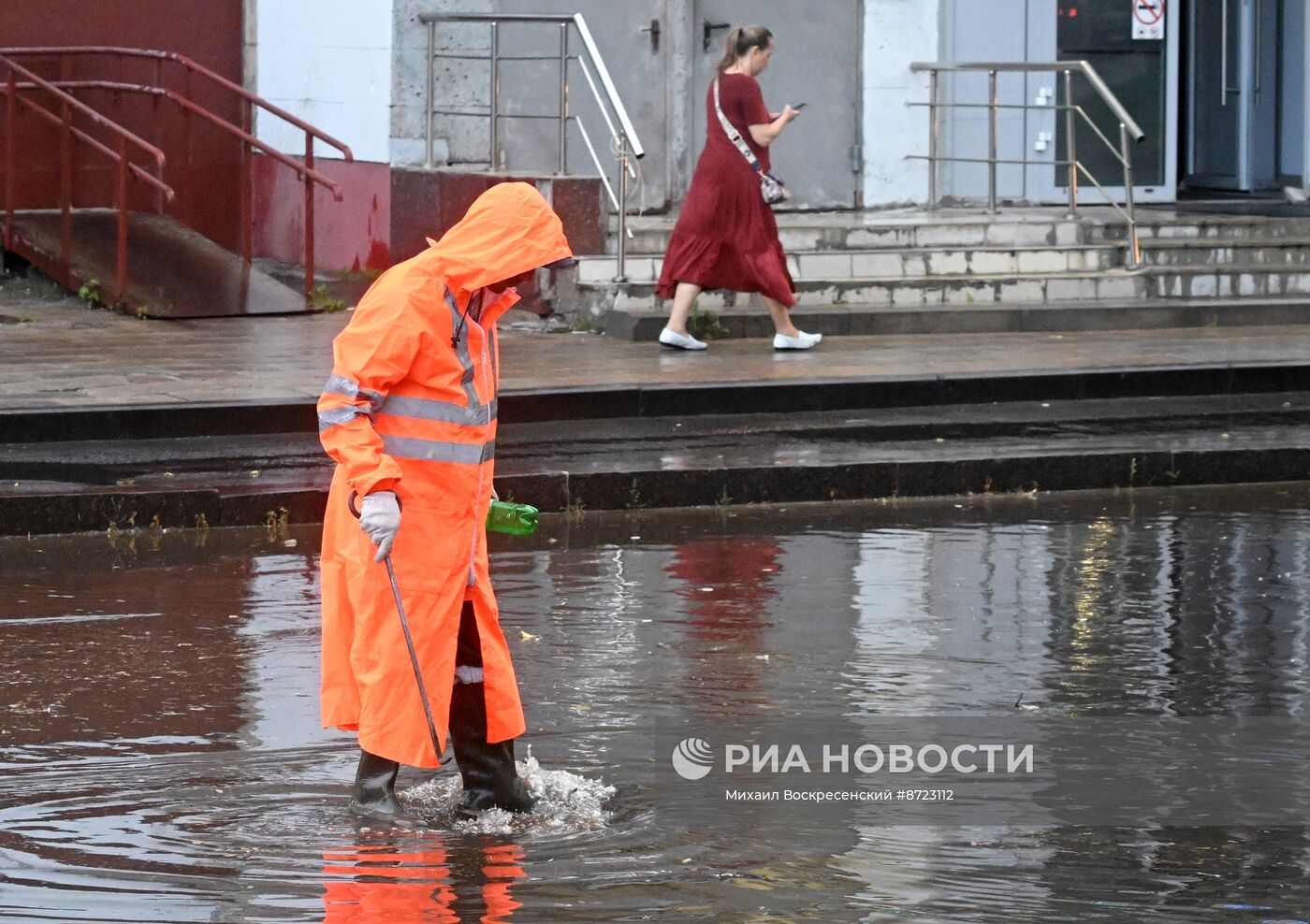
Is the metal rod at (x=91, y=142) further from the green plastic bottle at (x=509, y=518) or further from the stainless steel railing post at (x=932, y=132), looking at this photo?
the green plastic bottle at (x=509, y=518)

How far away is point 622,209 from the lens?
1412 cm

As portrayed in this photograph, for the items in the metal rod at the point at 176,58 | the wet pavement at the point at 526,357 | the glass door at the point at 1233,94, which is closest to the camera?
the wet pavement at the point at 526,357

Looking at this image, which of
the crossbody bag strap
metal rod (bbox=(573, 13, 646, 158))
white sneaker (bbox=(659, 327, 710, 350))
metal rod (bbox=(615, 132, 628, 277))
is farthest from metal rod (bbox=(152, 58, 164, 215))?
the crossbody bag strap

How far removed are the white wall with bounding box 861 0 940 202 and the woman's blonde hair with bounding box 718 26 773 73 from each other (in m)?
4.27

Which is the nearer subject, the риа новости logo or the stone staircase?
the риа новости logo

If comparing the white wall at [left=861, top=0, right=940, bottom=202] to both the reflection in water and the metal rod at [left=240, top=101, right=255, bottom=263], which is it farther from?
the reflection in water

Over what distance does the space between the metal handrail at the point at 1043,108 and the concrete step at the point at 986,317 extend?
741mm

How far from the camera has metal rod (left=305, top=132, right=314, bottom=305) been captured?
15.4 meters

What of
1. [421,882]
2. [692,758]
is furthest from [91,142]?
[421,882]

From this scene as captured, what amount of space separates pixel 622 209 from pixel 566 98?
1.36 m

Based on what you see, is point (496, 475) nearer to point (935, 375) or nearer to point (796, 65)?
point (935, 375)

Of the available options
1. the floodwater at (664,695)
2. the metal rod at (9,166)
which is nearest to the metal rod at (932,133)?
the floodwater at (664,695)

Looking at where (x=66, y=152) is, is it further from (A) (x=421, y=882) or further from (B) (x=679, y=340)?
(A) (x=421, y=882)

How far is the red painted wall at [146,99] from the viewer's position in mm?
16484
